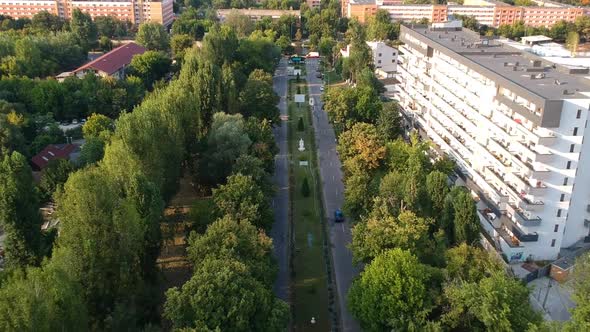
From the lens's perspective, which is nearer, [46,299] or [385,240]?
[46,299]

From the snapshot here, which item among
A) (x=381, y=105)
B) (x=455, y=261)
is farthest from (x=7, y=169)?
(x=381, y=105)

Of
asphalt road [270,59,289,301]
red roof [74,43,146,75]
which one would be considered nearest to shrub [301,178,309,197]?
asphalt road [270,59,289,301]

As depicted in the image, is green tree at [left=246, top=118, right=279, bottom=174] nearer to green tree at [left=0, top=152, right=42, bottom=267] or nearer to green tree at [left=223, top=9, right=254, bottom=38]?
green tree at [left=0, top=152, right=42, bottom=267]

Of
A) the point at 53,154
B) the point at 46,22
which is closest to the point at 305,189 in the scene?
the point at 53,154

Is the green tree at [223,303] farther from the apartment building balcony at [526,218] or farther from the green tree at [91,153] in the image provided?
the green tree at [91,153]

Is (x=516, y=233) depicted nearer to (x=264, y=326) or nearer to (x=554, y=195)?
(x=554, y=195)

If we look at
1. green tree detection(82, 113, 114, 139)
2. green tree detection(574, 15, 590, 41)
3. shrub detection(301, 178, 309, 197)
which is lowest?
shrub detection(301, 178, 309, 197)

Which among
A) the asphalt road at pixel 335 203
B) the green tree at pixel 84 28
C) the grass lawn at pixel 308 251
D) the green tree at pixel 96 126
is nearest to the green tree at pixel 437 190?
the asphalt road at pixel 335 203

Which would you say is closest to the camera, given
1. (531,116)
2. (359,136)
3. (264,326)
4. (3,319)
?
(3,319)
